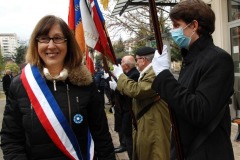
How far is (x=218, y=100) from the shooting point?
1.80 meters

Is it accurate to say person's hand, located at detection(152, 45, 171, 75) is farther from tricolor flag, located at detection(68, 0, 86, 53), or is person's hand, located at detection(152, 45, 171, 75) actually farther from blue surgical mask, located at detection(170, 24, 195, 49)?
tricolor flag, located at detection(68, 0, 86, 53)

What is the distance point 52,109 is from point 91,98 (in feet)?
0.81

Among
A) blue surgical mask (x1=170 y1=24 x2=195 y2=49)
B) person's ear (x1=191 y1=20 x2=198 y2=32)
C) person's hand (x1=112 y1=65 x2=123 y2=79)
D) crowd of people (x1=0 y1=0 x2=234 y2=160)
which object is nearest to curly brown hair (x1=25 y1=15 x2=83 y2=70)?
crowd of people (x1=0 y1=0 x2=234 y2=160)

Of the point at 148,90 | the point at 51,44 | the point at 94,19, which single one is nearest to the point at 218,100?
the point at 51,44

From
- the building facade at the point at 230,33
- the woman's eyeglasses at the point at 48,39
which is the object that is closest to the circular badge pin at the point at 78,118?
the woman's eyeglasses at the point at 48,39

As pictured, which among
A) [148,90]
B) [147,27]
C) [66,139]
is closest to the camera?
[66,139]

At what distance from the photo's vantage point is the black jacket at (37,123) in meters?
1.99

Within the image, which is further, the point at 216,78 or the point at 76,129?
the point at 76,129

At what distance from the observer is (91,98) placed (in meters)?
2.13

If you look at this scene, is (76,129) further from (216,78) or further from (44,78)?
(216,78)

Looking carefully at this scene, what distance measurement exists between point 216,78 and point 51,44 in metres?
0.98

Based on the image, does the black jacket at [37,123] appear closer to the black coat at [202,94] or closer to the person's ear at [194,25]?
the black coat at [202,94]

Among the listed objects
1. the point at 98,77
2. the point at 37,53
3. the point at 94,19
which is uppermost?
the point at 94,19

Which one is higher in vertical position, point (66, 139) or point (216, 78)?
point (216, 78)
